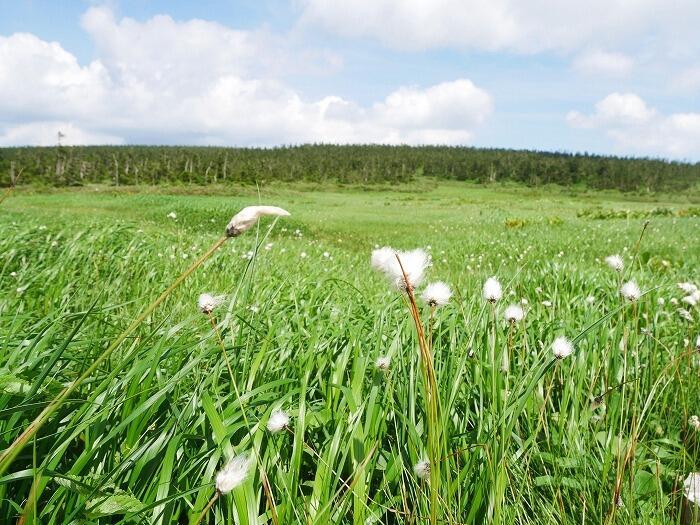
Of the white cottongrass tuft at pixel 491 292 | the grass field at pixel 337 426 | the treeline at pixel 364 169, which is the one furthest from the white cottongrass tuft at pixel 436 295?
the treeline at pixel 364 169

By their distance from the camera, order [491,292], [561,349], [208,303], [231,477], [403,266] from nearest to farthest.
A: 1. [231,477]
2. [403,266]
3. [208,303]
4. [561,349]
5. [491,292]

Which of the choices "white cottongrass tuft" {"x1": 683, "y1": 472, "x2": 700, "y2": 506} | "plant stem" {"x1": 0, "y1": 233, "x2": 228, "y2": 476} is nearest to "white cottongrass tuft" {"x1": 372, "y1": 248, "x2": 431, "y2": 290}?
"plant stem" {"x1": 0, "y1": 233, "x2": 228, "y2": 476}

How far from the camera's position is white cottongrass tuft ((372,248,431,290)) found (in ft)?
4.13

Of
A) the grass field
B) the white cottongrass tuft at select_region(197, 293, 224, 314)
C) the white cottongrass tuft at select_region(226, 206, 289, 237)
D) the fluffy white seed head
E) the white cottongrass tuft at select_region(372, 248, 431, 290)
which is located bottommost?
the grass field

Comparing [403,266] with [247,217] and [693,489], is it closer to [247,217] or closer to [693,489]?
[247,217]

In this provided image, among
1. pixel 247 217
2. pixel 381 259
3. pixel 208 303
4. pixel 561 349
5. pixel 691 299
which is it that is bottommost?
pixel 691 299

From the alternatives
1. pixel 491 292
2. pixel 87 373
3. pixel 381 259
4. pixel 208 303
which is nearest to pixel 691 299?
pixel 491 292

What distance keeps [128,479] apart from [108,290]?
3252 mm

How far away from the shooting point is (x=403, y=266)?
1.27m

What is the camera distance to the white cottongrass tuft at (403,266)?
126 cm

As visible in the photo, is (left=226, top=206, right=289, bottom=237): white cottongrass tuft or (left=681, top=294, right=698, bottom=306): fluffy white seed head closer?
(left=226, top=206, right=289, bottom=237): white cottongrass tuft

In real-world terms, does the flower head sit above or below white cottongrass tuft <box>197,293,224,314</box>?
above

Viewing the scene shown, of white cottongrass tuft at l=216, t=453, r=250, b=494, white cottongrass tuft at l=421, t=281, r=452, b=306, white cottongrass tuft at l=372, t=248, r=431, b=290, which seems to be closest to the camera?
white cottongrass tuft at l=216, t=453, r=250, b=494

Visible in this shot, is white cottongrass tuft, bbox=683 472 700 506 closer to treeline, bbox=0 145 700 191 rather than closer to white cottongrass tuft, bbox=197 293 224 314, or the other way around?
white cottongrass tuft, bbox=197 293 224 314
